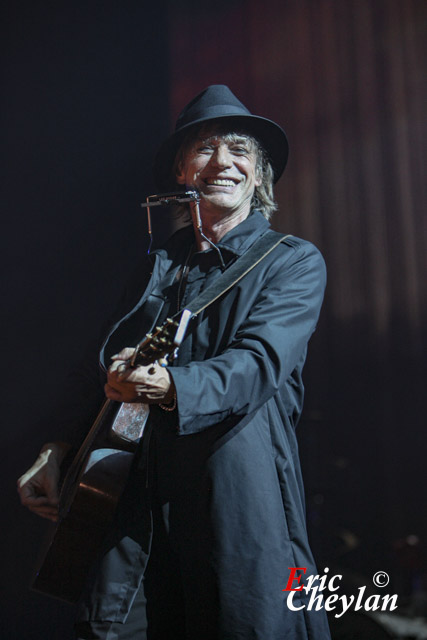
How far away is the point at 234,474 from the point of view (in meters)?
1.36

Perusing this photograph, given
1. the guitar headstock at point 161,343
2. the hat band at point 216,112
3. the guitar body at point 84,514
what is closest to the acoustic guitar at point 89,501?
the guitar body at point 84,514

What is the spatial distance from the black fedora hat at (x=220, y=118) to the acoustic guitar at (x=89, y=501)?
1125 millimetres

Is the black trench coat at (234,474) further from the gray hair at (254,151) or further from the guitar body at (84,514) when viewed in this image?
the gray hair at (254,151)

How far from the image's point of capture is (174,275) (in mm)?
1898

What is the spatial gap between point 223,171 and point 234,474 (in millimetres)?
1126

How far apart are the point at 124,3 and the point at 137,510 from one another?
289 centimetres

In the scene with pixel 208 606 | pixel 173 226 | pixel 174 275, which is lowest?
pixel 208 606

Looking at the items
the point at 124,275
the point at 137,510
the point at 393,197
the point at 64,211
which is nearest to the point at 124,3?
the point at 64,211

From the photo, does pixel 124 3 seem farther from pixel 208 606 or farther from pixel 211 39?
pixel 208 606

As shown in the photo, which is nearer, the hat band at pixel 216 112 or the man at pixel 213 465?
the man at pixel 213 465

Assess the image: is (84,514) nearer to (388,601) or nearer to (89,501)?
(89,501)

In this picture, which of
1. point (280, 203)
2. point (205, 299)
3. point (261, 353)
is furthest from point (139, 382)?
point (280, 203)

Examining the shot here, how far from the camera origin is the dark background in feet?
8.80

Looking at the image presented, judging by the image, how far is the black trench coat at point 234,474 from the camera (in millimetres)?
1273
